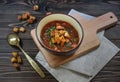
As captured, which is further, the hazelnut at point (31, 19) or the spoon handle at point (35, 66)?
the hazelnut at point (31, 19)

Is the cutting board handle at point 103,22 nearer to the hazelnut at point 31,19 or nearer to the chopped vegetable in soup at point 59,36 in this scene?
the chopped vegetable in soup at point 59,36

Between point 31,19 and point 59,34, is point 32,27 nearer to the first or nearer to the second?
point 31,19

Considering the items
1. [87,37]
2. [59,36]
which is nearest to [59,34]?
[59,36]

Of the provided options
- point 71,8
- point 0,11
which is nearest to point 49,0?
point 71,8

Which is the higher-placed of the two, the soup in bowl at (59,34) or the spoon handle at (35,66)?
the soup in bowl at (59,34)

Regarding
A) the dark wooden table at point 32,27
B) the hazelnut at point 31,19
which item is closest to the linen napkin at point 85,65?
the dark wooden table at point 32,27
